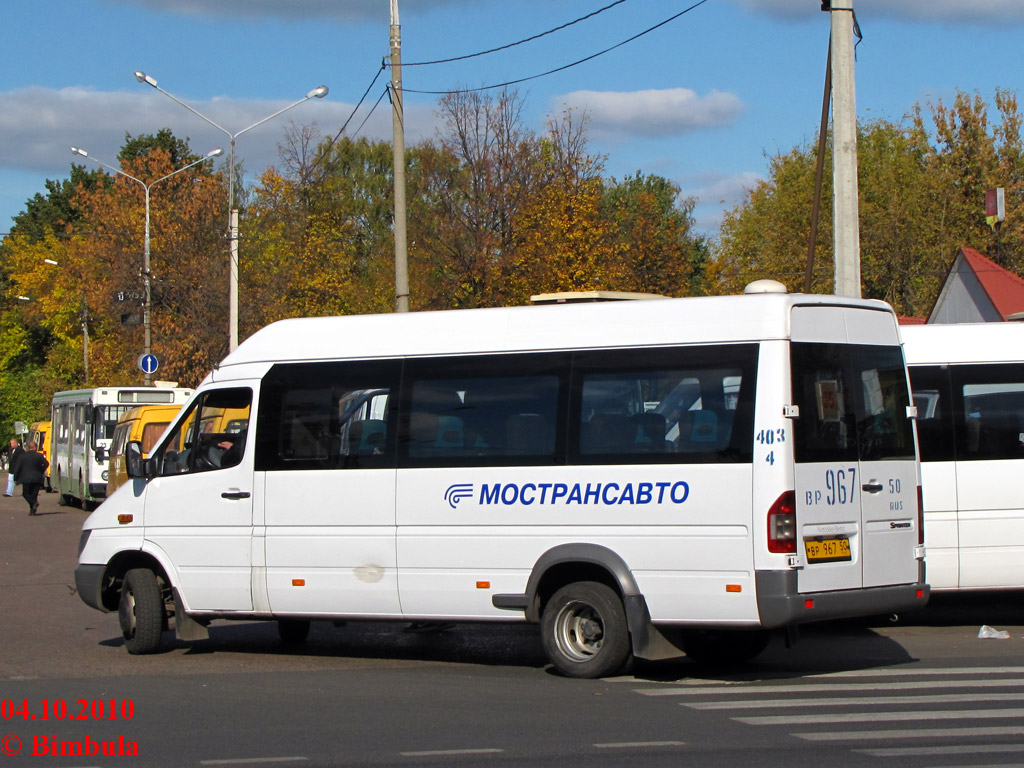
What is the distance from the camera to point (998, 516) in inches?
480

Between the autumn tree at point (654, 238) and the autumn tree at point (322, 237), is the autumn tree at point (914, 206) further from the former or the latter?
the autumn tree at point (322, 237)

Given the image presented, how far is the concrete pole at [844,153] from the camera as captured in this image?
A: 585 inches

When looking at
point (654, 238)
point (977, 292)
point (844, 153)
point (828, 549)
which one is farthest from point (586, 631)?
point (654, 238)

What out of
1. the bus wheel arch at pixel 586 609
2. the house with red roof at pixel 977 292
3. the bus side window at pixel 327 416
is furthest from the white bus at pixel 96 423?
the bus wheel arch at pixel 586 609

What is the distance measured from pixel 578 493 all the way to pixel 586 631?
3.38 ft

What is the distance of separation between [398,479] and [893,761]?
4.75m

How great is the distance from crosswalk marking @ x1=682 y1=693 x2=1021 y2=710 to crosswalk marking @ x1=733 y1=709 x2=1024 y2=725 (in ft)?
1.14

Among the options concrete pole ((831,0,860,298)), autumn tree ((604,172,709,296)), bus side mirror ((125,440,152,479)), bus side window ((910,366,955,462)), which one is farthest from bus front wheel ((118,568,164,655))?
autumn tree ((604,172,709,296))

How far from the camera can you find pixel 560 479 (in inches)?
386

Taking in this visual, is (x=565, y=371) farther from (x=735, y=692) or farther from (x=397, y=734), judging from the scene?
(x=397, y=734)

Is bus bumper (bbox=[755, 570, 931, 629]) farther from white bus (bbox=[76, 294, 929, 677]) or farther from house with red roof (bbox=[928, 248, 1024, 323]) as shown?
house with red roof (bbox=[928, 248, 1024, 323])

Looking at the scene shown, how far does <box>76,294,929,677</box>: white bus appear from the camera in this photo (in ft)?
30.2

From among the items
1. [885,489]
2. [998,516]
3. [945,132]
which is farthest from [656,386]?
[945,132]

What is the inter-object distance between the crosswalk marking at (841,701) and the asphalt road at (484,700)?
0.02 metres
